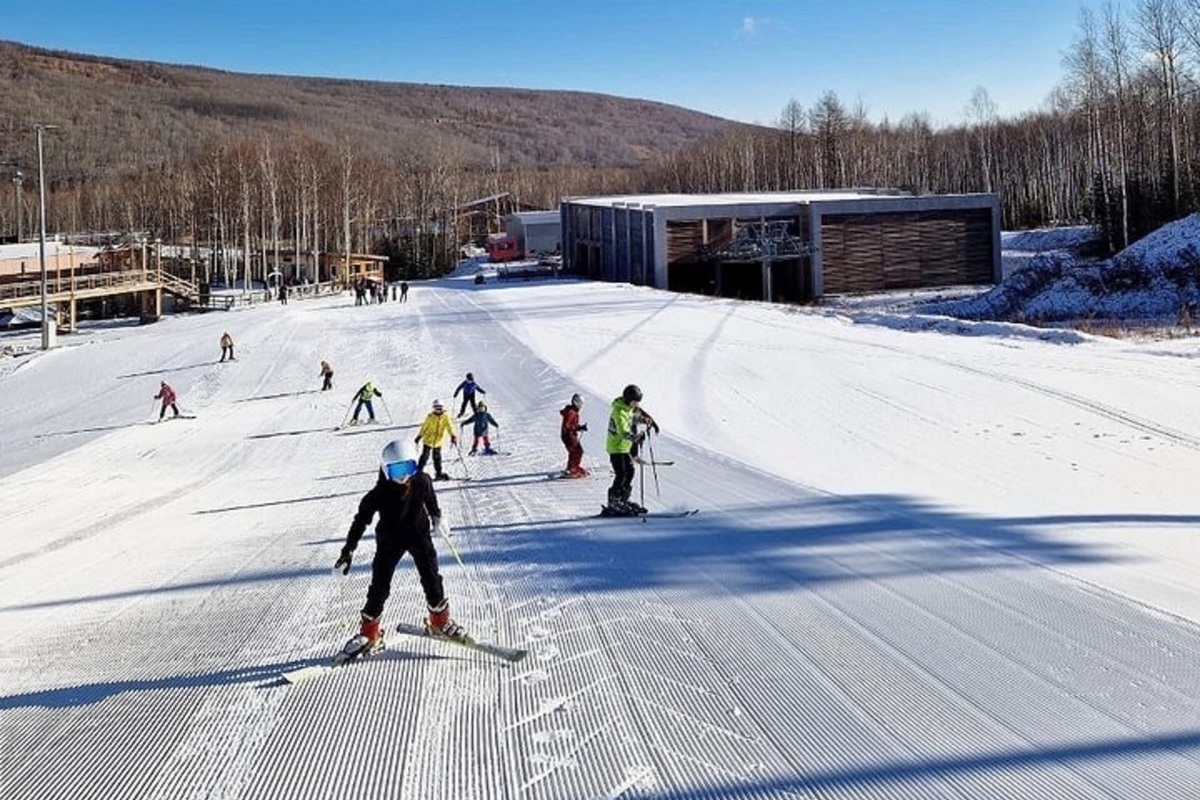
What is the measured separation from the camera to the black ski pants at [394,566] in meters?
6.52

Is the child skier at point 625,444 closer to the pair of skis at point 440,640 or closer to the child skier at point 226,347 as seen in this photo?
the pair of skis at point 440,640

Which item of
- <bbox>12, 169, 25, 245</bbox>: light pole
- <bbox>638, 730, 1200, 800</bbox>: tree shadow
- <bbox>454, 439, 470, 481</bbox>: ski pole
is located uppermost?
<bbox>12, 169, 25, 245</bbox>: light pole

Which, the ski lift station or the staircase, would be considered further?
the staircase

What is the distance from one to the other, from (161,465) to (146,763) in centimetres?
1458

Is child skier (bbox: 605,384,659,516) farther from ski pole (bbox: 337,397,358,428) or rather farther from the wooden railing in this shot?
the wooden railing

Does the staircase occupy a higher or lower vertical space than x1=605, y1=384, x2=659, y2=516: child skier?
higher

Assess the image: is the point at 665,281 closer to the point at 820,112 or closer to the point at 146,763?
the point at 146,763

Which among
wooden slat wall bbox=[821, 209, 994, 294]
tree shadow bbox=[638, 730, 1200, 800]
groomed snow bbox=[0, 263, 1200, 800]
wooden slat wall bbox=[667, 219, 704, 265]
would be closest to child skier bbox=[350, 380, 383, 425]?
groomed snow bbox=[0, 263, 1200, 800]

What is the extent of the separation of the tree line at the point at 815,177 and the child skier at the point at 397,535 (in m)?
48.1

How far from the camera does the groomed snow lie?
5086 mm

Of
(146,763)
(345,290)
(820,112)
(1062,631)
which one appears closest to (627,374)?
(1062,631)

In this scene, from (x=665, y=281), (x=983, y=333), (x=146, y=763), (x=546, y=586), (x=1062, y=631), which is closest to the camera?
(x=146, y=763)

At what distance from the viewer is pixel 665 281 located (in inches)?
1930

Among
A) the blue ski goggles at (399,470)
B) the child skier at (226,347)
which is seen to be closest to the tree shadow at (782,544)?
the blue ski goggles at (399,470)
